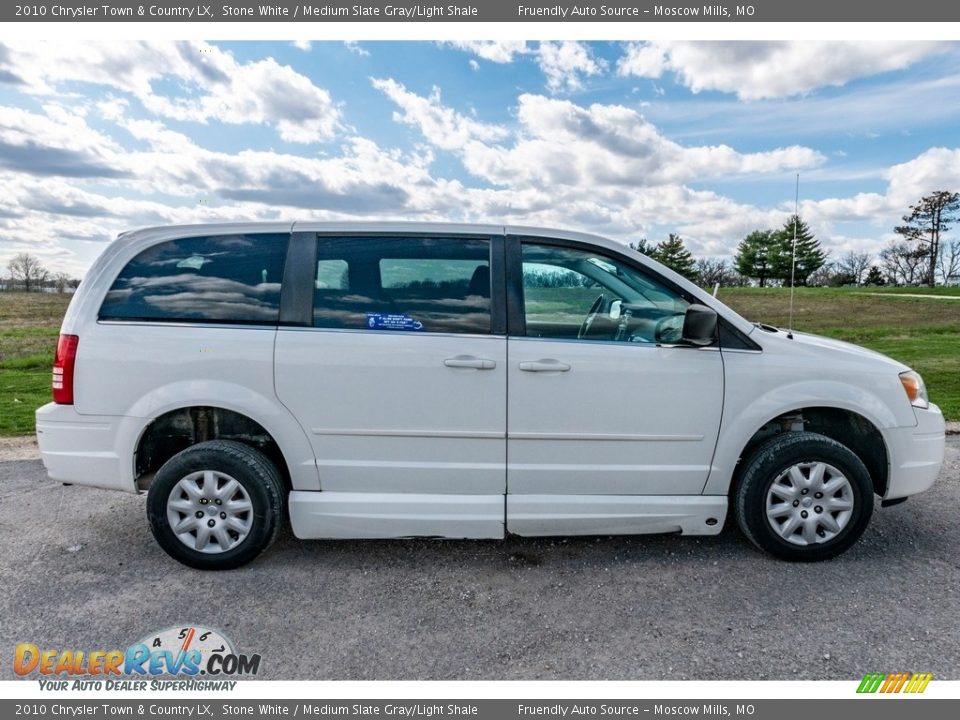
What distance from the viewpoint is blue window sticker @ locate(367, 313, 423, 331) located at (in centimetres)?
337

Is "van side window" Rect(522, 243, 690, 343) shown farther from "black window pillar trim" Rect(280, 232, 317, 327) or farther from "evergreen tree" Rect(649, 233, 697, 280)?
"evergreen tree" Rect(649, 233, 697, 280)

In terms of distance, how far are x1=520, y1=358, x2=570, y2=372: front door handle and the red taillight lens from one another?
2509 millimetres

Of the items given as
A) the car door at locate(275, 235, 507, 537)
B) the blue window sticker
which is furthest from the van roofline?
the blue window sticker

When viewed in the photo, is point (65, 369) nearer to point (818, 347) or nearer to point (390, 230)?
point (390, 230)

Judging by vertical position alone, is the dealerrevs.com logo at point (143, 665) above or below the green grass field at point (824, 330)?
below

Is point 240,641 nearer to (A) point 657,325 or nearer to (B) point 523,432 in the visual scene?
(B) point 523,432

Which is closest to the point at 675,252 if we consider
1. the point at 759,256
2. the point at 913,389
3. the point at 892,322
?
the point at 759,256

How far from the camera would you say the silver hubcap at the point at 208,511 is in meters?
3.38

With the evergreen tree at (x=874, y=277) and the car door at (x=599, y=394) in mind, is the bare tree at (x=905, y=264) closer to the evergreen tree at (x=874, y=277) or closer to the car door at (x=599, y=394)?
the evergreen tree at (x=874, y=277)

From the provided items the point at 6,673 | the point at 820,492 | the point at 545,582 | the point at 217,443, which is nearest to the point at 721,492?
the point at 820,492

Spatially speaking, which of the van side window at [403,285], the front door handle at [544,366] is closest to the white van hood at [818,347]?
the front door handle at [544,366]

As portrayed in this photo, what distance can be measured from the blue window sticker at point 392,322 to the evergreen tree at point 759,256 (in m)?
67.6

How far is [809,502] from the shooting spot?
11.3 ft

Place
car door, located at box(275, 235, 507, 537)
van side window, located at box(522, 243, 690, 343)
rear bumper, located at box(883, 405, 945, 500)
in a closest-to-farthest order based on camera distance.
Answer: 1. car door, located at box(275, 235, 507, 537)
2. van side window, located at box(522, 243, 690, 343)
3. rear bumper, located at box(883, 405, 945, 500)
